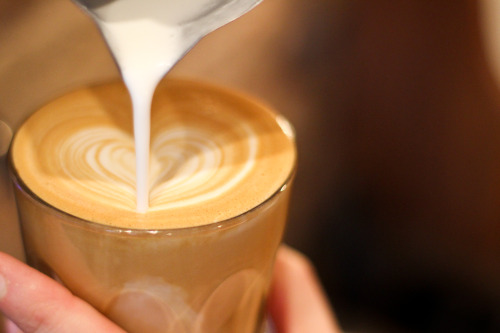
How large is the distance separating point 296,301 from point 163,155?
34 centimetres

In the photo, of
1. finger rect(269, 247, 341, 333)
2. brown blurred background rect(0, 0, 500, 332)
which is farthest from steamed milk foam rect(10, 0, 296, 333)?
brown blurred background rect(0, 0, 500, 332)

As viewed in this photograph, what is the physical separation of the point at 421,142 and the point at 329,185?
236 mm

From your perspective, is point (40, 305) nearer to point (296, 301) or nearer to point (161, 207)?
point (161, 207)

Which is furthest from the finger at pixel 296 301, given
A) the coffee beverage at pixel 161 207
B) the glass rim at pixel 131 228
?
the glass rim at pixel 131 228

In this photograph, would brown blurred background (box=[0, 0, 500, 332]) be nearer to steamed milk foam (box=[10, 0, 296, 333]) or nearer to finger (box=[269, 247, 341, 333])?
finger (box=[269, 247, 341, 333])

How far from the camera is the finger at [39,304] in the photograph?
47 cm

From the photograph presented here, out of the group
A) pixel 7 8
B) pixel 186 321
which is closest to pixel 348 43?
pixel 7 8

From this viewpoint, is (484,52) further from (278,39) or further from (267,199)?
(267,199)

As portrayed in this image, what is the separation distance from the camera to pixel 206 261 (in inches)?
19.3

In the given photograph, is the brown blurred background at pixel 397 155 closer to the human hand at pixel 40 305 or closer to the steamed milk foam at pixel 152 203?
the steamed milk foam at pixel 152 203

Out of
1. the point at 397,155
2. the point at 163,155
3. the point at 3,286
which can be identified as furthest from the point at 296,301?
the point at 397,155

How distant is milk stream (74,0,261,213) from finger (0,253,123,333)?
0.09 m

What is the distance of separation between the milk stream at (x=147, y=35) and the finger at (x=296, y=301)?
36 centimetres

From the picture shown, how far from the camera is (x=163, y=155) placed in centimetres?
59
